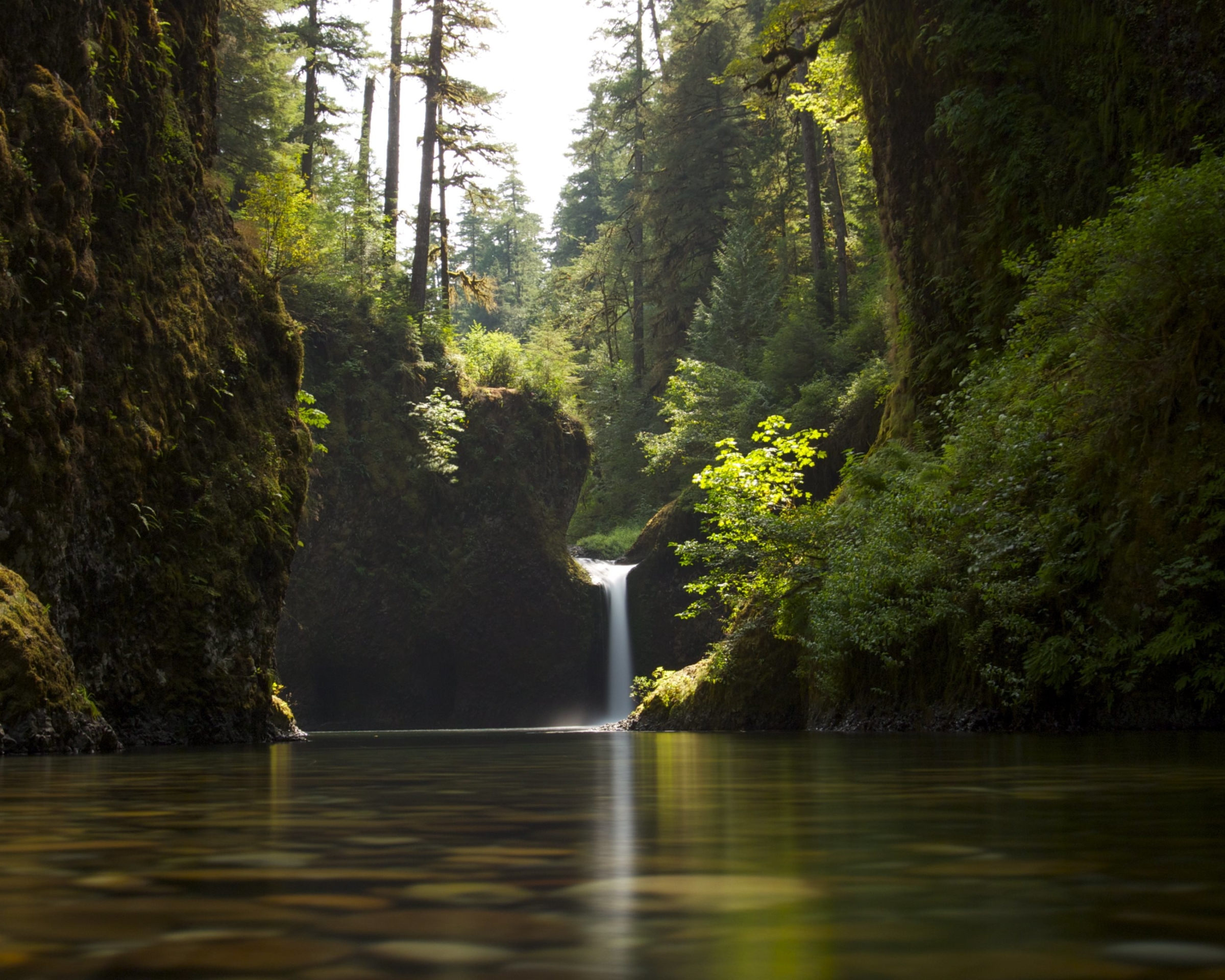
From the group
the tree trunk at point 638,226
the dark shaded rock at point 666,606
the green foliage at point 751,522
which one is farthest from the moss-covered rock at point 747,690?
the tree trunk at point 638,226

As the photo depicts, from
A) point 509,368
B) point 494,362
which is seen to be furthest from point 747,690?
point 494,362

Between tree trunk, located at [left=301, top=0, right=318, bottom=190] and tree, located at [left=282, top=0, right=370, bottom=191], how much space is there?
15mm

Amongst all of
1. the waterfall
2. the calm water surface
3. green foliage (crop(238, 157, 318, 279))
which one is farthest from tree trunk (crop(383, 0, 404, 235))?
the calm water surface

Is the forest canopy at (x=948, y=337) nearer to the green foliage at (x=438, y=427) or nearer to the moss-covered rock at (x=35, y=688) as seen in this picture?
the green foliage at (x=438, y=427)

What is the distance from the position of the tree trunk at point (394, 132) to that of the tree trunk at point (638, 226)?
13138mm

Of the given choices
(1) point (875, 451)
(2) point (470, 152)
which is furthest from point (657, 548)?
(1) point (875, 451)

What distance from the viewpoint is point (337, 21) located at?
33625 millimetres

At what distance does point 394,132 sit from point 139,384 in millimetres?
24835

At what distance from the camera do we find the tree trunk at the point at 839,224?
33969 mm

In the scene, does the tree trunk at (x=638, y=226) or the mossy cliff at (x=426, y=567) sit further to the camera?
the tree trunk at (x=638, y=226)

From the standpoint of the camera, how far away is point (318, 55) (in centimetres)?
3362

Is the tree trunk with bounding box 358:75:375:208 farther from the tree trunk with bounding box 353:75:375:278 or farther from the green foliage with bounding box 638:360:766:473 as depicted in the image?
the green foliage with bounding box 638:360:766:473

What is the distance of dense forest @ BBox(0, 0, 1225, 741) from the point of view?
966 centimetres

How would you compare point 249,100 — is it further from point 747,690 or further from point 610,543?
point 747,690
